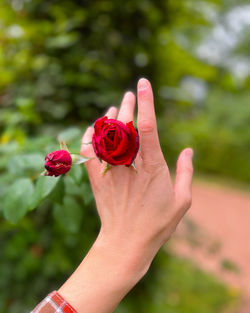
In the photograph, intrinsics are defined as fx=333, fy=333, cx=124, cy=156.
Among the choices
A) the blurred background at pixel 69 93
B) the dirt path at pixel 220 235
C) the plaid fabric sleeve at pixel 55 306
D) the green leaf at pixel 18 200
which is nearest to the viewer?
the plaid fabric sleeve at pixel 55 306

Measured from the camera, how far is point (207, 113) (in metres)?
10.7

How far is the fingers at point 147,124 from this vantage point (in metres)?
0.76

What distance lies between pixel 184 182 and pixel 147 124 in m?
0.20

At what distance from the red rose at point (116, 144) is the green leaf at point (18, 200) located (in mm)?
338

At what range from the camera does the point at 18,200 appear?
961 millimetres

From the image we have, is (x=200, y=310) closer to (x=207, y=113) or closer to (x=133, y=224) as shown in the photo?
(x=133, y=224)

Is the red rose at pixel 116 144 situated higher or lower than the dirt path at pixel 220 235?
higher

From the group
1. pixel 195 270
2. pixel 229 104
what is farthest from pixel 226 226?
pixel 229 104

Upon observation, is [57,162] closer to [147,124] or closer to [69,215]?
[147,124]

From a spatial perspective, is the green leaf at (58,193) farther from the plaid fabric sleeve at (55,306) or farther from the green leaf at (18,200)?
the plaid fabric sleeve at (55,306)

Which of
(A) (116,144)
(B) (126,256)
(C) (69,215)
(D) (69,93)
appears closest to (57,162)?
(A) (116,144)

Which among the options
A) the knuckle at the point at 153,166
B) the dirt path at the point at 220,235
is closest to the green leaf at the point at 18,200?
the knuckle at the point at 153,166

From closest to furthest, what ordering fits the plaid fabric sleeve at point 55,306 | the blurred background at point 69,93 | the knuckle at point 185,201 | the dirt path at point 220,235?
the plaid fabric sleeve at point 55,306, the knuckle at point 185,201, the blurred background at point 69,93, the dirt path at point 220,235

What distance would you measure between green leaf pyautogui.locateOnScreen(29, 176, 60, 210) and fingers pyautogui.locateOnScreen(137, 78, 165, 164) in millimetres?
275
